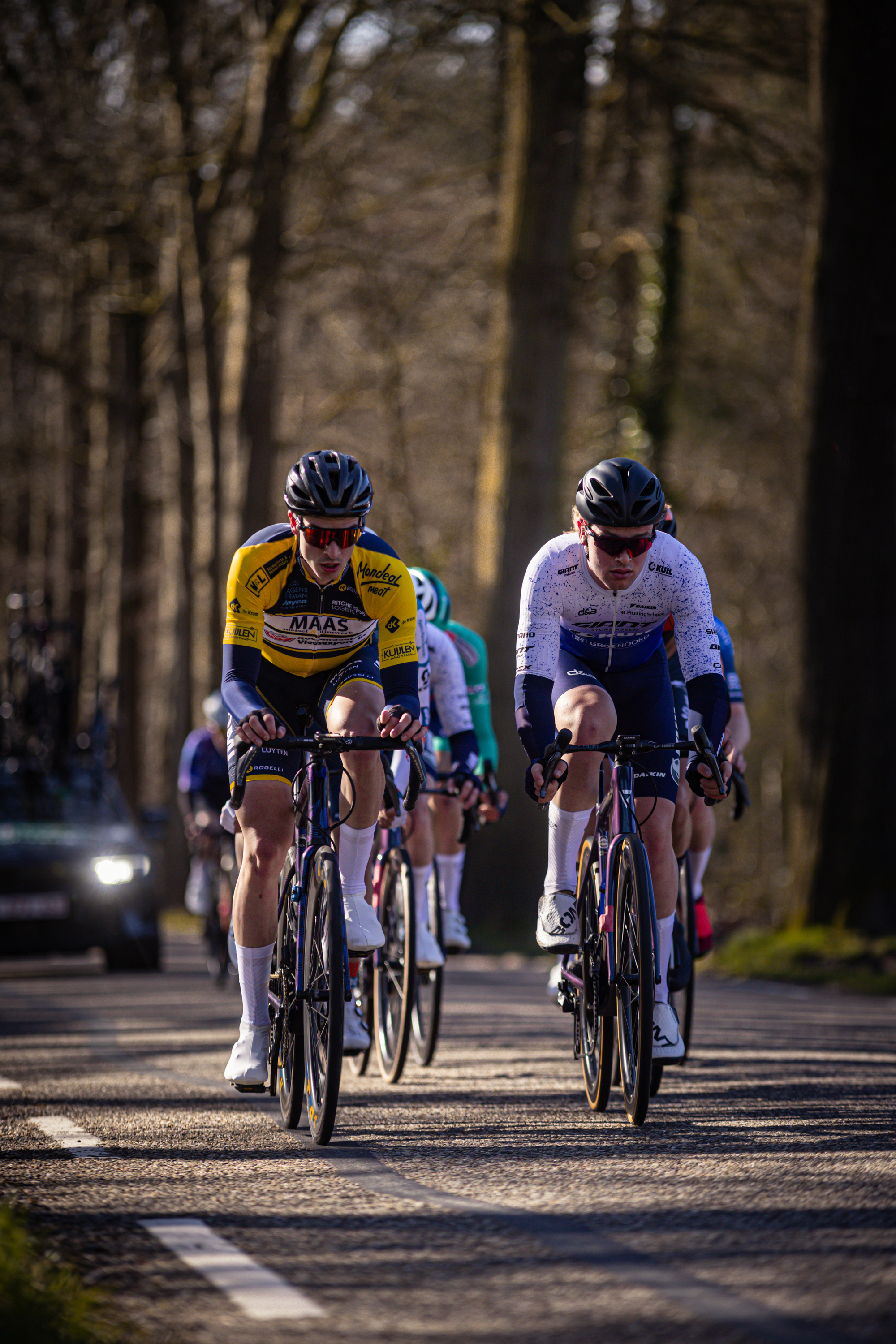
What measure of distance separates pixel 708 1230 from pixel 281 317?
1958 centimetres

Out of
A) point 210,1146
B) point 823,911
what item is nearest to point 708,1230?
point 210,1146

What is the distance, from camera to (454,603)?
2878cm

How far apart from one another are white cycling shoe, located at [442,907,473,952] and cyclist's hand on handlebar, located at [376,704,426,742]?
2.51m

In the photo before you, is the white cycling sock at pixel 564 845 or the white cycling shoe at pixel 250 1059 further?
the white cycling sock at pixel 564 845

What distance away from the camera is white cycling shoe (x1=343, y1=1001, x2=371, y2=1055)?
19.2ft

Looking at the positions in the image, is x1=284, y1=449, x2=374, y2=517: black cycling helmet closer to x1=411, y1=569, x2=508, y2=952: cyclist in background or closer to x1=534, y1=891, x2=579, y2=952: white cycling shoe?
x1=534, y1=891, x2=579, y2=952: white cycling shoe

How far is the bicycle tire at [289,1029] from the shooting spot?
573 centimetres

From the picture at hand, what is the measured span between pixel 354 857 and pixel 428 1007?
172 cm

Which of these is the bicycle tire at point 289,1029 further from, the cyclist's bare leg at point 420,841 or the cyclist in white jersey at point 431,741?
the cyclist's bare leg at point 420,841

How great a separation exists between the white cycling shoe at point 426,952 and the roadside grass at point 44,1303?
3.58m

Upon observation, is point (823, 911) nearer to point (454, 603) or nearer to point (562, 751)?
point (562, 751)

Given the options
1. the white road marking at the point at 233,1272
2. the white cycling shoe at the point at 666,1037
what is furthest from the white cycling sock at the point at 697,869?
the white road marking at the point at 233,1272

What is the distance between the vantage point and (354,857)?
249 inches

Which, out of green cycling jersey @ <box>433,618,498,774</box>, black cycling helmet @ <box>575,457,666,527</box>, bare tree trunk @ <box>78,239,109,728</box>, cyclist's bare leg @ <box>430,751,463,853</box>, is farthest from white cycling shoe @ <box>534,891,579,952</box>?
bare tree trunk @ <box>78,239,109,728</box>
